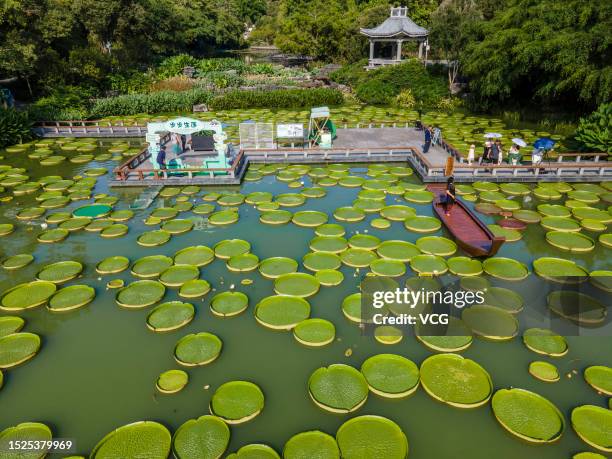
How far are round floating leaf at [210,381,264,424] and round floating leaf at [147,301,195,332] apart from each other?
2.36m

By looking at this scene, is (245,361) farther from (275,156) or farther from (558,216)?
(275,156)

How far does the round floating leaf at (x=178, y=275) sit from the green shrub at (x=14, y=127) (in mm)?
21064

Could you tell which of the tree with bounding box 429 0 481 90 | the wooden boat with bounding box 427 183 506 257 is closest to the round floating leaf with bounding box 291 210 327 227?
the wooden boat with bounding box 427 183 506 257

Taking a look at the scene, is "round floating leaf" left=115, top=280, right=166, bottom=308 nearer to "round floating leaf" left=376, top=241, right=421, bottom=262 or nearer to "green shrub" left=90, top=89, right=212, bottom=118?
"round floating leaf" left=376, top=241, right=421, bottom=262

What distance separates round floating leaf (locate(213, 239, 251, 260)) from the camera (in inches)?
469

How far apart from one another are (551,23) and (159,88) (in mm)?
36820

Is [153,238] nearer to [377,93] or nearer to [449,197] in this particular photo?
[449,197]

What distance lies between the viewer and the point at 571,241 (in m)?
12.3

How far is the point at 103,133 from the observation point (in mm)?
27250

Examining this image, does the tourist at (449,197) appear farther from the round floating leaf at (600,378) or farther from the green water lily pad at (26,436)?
the green water lily pad at (26,436)

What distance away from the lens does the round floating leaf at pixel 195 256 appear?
452 inches

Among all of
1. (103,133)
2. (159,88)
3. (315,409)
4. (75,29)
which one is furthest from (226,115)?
(315,409)

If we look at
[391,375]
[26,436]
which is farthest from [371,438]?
[26,436]

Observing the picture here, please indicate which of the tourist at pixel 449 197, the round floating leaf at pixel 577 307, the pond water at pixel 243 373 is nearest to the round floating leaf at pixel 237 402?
the pond water at pixel 243 373
